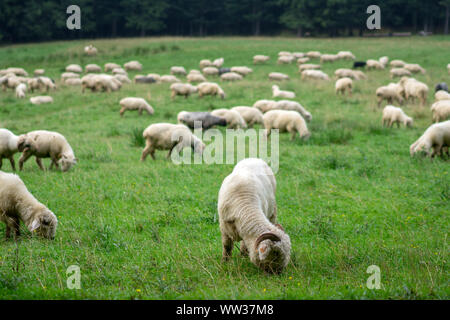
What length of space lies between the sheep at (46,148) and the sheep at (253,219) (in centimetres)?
666

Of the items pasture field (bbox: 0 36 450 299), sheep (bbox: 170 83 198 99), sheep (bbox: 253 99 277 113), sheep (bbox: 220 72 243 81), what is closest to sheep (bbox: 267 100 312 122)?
sheep (bbox: 253 99 277 113)

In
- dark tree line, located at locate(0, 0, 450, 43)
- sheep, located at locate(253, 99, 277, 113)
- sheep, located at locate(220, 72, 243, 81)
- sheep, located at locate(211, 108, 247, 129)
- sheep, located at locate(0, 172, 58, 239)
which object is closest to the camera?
sheep, located at locate(0, 172, 58, 239)

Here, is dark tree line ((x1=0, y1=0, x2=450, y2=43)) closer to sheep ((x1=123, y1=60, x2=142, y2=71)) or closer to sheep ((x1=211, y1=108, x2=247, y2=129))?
sheep ((x1=123, y1=60, x2=142, y2=71))

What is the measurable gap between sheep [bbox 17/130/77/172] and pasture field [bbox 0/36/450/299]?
46 cm

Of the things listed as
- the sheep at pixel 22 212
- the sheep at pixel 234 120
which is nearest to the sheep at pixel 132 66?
the sheep at pixel 234 120

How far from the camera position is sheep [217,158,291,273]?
5492 millimetres

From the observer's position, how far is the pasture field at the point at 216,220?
5.43 m

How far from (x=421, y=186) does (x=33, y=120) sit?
1657 cm

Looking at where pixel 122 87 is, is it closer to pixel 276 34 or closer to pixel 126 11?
pixel 126 11

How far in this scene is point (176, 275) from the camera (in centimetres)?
576

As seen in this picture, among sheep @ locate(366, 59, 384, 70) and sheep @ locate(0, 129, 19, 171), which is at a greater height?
sheep @ locate(366, 59, 384, 70)

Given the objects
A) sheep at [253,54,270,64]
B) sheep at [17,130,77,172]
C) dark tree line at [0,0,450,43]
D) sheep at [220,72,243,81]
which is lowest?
sheep at [17,130,77,172]

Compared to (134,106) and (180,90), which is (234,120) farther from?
(180,90)
